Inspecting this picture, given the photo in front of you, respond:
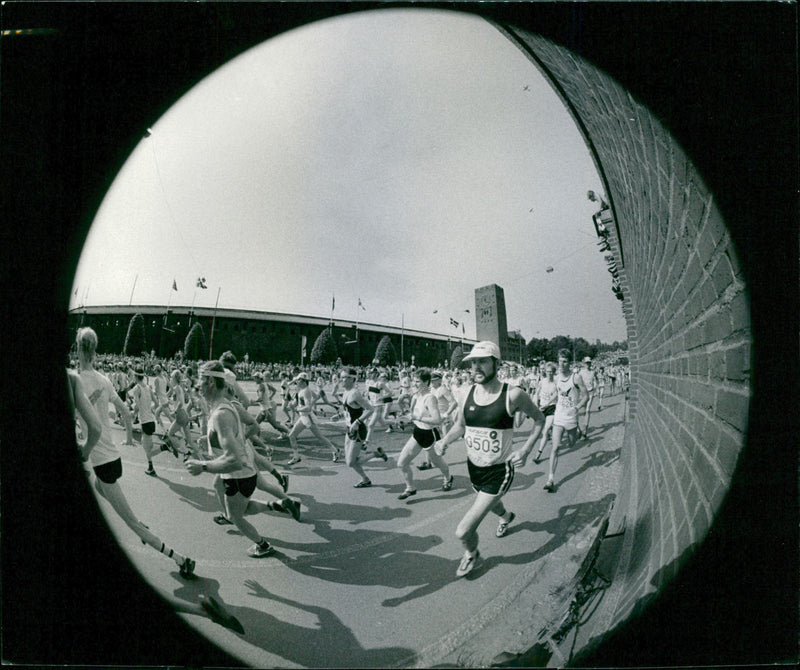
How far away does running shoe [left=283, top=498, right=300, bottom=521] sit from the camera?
4.79 ft

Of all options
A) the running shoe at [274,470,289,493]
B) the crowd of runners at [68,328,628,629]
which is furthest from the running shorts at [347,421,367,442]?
the running shoe at [274,470,289,493]

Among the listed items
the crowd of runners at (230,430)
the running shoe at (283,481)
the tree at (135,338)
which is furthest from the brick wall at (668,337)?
the tree at (135,338)

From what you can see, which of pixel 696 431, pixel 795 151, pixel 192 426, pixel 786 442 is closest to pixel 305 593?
pixel 192 426

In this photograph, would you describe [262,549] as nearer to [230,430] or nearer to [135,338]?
[230,430]

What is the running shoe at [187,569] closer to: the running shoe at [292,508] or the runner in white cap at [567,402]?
the running shoe at [292,508]

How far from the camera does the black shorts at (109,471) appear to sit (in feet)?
4.14

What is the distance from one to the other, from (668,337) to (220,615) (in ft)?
6.74

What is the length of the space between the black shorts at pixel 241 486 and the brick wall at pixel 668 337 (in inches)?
59.9

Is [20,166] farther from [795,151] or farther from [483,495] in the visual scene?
[795,151]

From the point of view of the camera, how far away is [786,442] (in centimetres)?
79

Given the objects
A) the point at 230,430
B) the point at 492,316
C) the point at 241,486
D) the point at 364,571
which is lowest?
the point at 364,571

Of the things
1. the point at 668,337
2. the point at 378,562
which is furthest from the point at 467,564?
the point at 668,337

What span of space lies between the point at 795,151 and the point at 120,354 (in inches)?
94.5

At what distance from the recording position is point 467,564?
124cm
